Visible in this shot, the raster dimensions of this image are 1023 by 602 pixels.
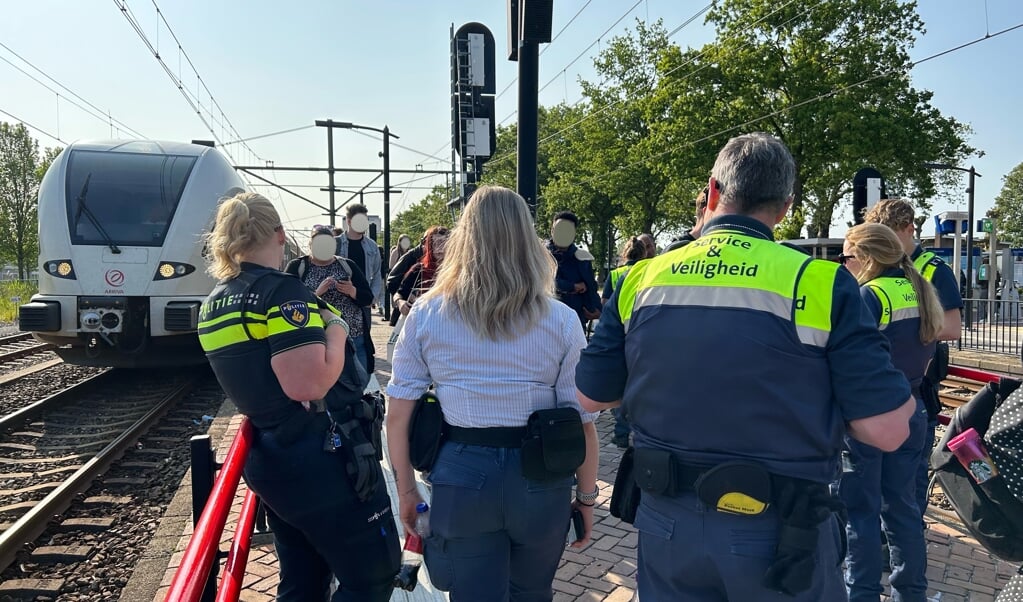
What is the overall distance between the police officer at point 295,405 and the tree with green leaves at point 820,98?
23.8 m

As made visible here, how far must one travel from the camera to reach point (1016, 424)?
1944 mm

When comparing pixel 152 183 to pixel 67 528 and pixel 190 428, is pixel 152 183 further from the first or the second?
pixel 67 528

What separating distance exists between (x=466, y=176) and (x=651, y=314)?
6070 mm

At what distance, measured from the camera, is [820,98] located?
934 inches

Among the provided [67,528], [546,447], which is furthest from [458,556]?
[67,528]

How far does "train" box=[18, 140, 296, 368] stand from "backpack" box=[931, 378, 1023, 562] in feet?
26.1

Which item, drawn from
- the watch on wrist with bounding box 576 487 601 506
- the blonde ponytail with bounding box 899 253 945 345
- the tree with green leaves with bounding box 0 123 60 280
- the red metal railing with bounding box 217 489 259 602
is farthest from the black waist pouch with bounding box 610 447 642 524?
the tree with green leaves with bounding box 0 123 60 280

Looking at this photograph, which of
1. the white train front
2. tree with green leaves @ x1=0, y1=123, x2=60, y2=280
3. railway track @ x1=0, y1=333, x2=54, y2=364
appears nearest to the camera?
the white train front

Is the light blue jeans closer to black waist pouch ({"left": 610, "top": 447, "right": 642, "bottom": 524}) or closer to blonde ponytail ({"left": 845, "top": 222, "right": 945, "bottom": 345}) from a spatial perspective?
black waist pouch ({"left": 610, "top": 447, "right": 642, "bottom": 524})

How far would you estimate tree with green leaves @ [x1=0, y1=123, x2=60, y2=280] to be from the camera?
35.3 meters

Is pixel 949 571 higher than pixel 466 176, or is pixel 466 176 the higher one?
pixel 466 176

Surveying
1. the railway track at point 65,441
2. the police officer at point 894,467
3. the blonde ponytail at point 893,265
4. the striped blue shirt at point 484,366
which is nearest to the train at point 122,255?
the railway track at point 65,441

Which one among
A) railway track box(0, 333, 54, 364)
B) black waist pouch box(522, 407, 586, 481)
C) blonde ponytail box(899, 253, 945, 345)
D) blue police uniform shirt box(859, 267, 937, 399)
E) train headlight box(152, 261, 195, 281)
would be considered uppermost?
train headlight box(152, 261, 195, 281)

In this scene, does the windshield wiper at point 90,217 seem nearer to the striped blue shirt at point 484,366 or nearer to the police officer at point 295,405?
the police officer at point 295,405
